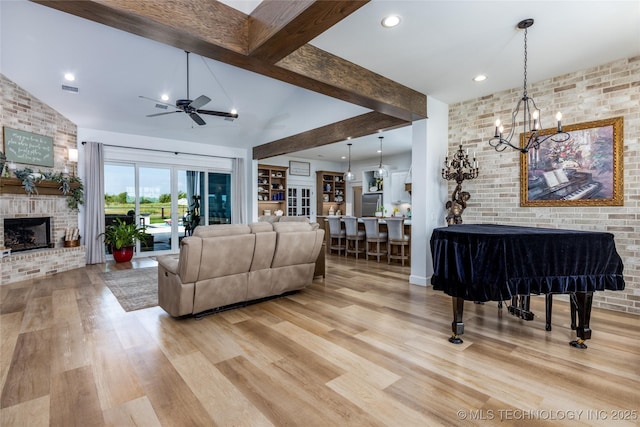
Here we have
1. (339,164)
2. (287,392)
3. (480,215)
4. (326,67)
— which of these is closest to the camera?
(287,392)

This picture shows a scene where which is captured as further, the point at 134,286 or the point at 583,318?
the point at 134,286

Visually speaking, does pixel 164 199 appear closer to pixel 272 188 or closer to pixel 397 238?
pixel 272 188

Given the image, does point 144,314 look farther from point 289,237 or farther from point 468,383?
point 468,383

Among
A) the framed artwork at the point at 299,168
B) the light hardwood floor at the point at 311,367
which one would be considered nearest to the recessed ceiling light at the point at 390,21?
the light hardwood floor at the point at 311,367

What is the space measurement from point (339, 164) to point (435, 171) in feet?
23.9

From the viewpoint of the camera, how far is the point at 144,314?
3.46m

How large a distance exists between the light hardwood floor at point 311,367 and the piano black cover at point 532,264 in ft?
1.81

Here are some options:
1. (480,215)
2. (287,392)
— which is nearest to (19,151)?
(287,392)

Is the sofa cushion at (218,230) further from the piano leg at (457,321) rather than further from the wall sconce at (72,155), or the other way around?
the wall sconce at (72,155)

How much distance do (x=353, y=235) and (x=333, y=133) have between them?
7.79 ft

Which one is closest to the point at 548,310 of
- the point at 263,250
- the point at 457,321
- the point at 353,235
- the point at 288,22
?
the point at 457,321

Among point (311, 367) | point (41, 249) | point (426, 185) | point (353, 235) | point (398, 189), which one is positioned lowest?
point (311, 367)

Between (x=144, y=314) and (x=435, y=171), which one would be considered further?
(x=435, y=171)

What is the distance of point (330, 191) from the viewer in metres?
11.4
